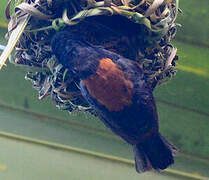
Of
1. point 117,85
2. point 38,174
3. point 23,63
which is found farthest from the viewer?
point 38,174

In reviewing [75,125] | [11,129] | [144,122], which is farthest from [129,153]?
[144,122]

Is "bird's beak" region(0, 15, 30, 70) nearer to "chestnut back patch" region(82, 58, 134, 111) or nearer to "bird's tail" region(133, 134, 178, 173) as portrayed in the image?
"chestnut back patch" region(82, 58, 134, 111)

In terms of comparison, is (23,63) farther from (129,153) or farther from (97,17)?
(129,153)

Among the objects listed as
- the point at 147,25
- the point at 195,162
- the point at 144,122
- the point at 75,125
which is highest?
the point at 147,25

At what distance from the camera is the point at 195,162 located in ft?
3.38

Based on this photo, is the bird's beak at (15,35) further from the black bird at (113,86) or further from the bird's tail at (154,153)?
the bird's tail at (154,153)

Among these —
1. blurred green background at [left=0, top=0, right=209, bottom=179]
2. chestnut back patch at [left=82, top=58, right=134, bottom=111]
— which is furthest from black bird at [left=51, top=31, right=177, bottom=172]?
blurred green background at [left=0, top=0, right=209, bottom=179]

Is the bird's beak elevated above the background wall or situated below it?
above

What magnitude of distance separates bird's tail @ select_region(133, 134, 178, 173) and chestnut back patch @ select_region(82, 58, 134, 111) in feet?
0.27

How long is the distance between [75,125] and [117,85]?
0.44 metres

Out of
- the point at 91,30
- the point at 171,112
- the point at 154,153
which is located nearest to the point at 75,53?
the point at 91,30

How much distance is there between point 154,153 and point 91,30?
21 centimetres

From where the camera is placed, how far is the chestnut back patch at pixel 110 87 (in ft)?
1.98

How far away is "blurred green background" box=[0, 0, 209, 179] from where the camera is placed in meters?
0.97
